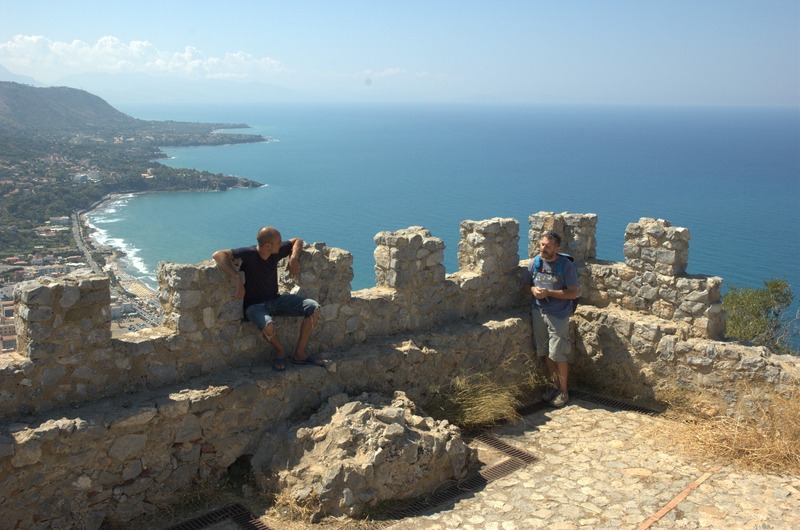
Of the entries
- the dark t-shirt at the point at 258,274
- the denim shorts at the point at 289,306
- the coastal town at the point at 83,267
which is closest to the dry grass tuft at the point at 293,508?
the denim shorts at the point at 289,306

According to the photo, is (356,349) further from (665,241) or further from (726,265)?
(726,265)

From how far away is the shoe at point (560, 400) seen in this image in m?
7.78

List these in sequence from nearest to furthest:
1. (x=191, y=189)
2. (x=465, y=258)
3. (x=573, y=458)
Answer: (x=573, y=458) → (x=465, y=258) → (x=191, y=189)

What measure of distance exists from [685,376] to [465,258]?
2861 millimetres

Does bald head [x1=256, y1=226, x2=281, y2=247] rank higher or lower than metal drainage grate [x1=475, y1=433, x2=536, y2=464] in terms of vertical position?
higher

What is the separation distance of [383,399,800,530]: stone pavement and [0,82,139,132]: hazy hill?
99.8 m

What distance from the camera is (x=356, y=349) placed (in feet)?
22.2

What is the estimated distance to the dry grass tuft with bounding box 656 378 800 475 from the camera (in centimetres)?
607

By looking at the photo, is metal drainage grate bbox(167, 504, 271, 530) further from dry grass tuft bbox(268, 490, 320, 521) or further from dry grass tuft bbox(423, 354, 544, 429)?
dry grass tuft bbox(423, 354, 544, 429)

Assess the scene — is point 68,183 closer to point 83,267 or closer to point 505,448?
point 83,267

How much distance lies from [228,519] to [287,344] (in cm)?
173

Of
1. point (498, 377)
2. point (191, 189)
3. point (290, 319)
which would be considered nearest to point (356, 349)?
point (290, 319)

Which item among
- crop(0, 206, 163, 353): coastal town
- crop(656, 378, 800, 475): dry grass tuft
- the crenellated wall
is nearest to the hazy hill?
crop(0, 206, 163, 353): coastal town

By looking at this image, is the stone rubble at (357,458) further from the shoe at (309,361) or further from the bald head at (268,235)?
the bald head at (268,235)
